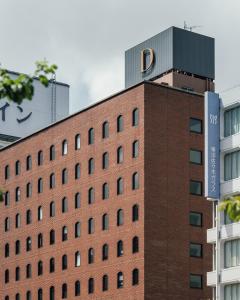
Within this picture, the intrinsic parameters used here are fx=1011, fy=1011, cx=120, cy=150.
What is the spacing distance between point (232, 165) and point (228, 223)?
409cm

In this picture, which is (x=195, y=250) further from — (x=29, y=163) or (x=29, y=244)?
(x=29, y=163)

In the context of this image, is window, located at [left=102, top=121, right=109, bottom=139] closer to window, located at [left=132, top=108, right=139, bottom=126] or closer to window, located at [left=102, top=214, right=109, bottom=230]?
window, located at [left=132, top=108, right=139, bottom=126]

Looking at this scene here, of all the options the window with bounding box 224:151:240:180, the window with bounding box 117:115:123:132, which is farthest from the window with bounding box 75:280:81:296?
the window with bounding box 224:151:240:180

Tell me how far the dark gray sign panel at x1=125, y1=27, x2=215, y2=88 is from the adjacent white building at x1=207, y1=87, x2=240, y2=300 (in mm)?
24278

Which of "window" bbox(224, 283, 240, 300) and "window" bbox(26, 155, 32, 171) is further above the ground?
"window" bbox(26, 155, 32, 171)

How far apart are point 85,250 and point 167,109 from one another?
47.5 ft

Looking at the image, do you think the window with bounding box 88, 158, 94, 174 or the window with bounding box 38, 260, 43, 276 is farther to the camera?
the window with bounding box 38, 260, 43, 276

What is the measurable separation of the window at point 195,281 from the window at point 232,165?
13452 millimetres

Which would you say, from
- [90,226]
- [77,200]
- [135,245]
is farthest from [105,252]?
[77,200]

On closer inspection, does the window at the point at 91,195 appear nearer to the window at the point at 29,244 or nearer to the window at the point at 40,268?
the window at the point at 40,268

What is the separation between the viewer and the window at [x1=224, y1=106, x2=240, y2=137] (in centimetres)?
7181

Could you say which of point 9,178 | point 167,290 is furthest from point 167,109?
point 9,178

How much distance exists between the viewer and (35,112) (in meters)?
137

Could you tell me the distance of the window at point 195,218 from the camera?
8369 centimetres
